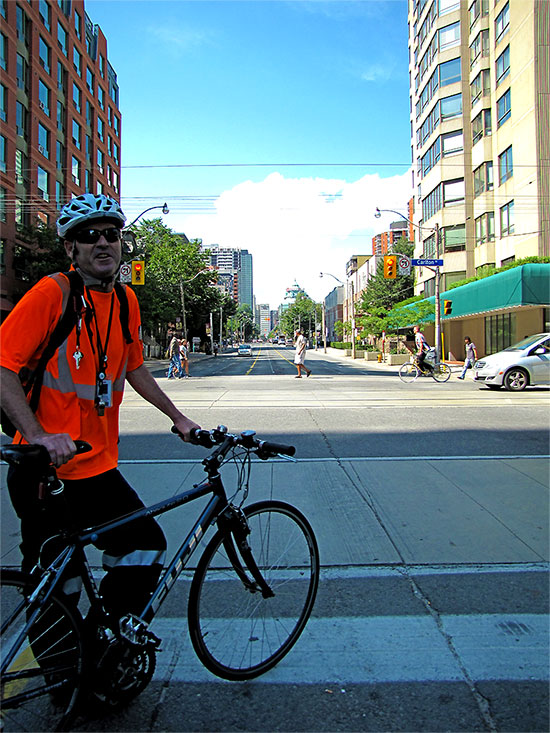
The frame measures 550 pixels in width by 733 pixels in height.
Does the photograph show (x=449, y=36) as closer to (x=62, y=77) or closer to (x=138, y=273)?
(x=62, y=77)

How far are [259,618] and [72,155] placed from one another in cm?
4817

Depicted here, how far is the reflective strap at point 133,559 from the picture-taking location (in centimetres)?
229

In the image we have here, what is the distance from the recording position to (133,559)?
2307 mm

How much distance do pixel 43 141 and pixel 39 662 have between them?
43735 millimetres

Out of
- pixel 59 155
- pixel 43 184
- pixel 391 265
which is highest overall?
pixel 59 155

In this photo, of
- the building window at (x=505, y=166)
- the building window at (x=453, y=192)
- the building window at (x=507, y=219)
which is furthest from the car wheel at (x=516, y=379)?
the building window at (x=453, y=192)

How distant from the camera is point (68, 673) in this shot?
6.90 ft

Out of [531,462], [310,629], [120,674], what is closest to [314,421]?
[531,462]

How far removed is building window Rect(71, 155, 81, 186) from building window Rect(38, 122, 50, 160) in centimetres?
436

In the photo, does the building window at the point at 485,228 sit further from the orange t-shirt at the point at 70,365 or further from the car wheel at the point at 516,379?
the orange t-shirt at the point at 70,365

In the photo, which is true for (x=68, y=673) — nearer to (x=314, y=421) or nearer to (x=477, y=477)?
(x=477, y=477)

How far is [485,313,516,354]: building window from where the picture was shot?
3203 centimetres

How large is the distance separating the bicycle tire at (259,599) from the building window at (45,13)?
150 ft

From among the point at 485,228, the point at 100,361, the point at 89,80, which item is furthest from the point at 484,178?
the point at 100,361
